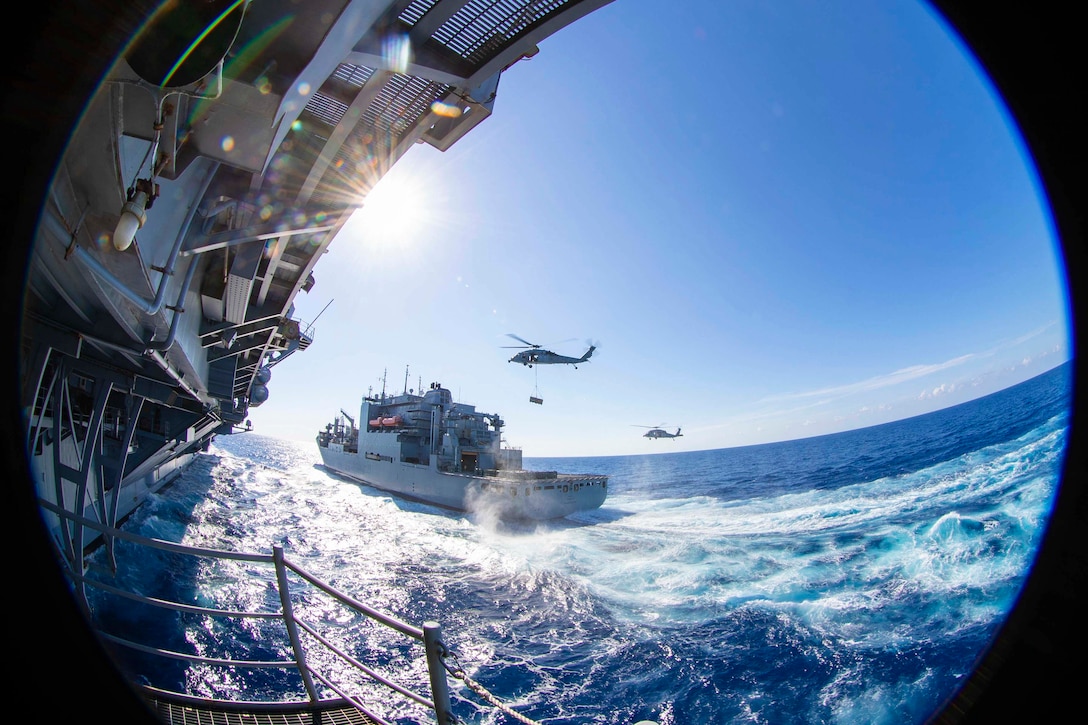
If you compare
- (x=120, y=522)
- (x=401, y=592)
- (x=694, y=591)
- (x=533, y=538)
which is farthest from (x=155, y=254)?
(x=533, y=538)

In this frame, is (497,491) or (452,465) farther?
(452,465)

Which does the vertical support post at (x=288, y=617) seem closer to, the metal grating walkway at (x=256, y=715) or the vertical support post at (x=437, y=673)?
the metal grating walkway at (x=256, y=715)

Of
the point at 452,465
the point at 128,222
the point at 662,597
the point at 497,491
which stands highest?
the point at 128,222

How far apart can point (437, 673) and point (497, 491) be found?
80.8 feet

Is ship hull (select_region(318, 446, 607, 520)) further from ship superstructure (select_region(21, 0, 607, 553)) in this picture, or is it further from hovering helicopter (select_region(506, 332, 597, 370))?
ship superstructure (select_region(21, 0, 607, 553))

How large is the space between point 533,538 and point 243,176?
2091cm

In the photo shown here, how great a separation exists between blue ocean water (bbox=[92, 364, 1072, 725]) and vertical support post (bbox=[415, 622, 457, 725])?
9.35 ft

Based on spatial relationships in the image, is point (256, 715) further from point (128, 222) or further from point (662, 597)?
point (662, 597)

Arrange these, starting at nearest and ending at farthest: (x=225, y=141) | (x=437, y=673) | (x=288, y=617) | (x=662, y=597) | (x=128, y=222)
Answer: (x=437, y=673) < (x=288, y=617) < (x=128, y=222) < (x=225, y=141) < (x=662, y=597)

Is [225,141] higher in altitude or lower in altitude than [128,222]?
higher

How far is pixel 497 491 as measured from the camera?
25.8m

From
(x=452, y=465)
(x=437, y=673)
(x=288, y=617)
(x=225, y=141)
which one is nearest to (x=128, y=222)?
(x=225, y=141)

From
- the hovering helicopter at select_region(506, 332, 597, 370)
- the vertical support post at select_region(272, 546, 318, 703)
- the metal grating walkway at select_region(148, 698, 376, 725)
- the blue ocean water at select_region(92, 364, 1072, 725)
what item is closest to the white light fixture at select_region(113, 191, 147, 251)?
the vertical support post at select_region(272, 546, 318, 703)

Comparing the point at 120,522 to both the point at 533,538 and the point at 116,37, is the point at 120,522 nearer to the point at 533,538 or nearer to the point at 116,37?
the point at 533,538
